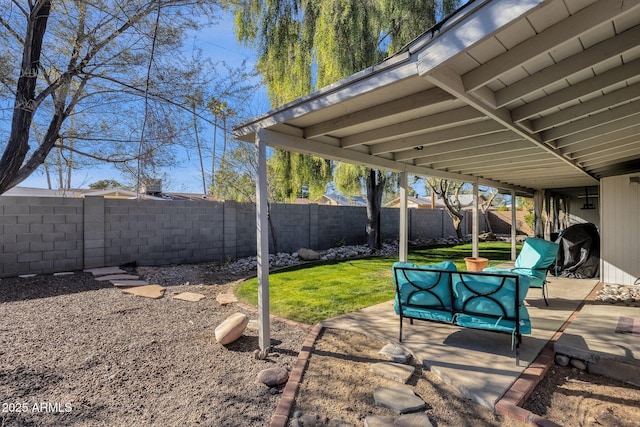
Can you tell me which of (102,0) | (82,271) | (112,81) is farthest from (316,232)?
(102,0)

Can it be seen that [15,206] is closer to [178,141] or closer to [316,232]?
[178,141]

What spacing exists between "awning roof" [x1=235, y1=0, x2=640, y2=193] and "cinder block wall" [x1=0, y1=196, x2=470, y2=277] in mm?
5290

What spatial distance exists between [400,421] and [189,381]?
1.78 metres

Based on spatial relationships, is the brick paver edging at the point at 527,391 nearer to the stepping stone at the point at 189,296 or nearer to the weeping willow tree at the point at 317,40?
the stepping stone at the point at 189,296

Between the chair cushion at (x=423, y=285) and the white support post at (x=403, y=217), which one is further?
the white support post at (x=403, y=217)

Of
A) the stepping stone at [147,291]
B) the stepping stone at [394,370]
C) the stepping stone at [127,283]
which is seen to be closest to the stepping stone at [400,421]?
the stepping stone at [394,370]

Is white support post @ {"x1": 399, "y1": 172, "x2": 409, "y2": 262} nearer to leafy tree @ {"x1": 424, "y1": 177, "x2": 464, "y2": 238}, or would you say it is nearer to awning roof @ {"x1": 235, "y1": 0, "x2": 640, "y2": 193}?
awning roof @ {"x1": 235, "y1": 0, "x2": 640, "y2": 193}

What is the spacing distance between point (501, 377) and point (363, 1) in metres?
9.35

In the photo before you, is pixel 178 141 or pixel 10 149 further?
pixel 178 141

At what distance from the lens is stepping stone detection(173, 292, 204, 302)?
18.4 feet

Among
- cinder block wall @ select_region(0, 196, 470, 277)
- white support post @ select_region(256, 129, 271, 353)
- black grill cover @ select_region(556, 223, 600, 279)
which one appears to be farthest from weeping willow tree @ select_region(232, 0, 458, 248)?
white support post @ select_region(256, 129, 271, 353)

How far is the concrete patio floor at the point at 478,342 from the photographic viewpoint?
111 inches

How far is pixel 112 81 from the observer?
5434mm

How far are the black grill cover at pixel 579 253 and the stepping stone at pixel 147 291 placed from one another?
8.08 metres
